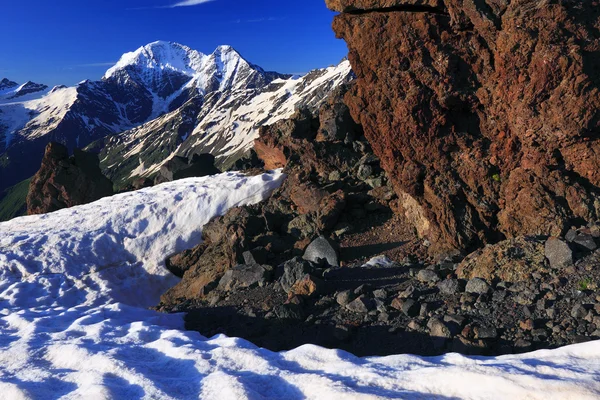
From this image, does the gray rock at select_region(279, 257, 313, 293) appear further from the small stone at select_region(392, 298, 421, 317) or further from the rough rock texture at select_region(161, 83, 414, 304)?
the small stone at select_region(392, 298, 421, 317)

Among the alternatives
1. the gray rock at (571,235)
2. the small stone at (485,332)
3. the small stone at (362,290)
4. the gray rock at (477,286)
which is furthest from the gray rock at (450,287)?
the gray rock at (571,235)

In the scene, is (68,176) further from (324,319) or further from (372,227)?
(324,319)

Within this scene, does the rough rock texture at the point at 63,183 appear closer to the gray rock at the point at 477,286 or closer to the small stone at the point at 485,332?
the gray rock at the point at 477,286

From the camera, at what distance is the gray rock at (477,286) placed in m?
8.91

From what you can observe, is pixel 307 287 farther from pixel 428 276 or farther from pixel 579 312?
pixel 579 312

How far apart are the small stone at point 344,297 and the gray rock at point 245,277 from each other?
3562 mm

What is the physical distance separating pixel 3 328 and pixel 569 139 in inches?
660

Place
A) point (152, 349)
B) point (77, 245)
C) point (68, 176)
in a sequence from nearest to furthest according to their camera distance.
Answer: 1. point (152, 349)
2. point (77, 245)
3. point (68, 176)

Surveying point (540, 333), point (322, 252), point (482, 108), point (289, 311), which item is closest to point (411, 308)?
point (540, 333)

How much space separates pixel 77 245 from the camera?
21.8 meters

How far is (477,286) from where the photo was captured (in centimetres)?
908

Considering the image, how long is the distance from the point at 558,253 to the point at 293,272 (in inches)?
274

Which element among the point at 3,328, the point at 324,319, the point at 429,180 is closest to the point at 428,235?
the point at 429,180

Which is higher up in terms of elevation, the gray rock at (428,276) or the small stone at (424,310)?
the gray rock at (428,276)
